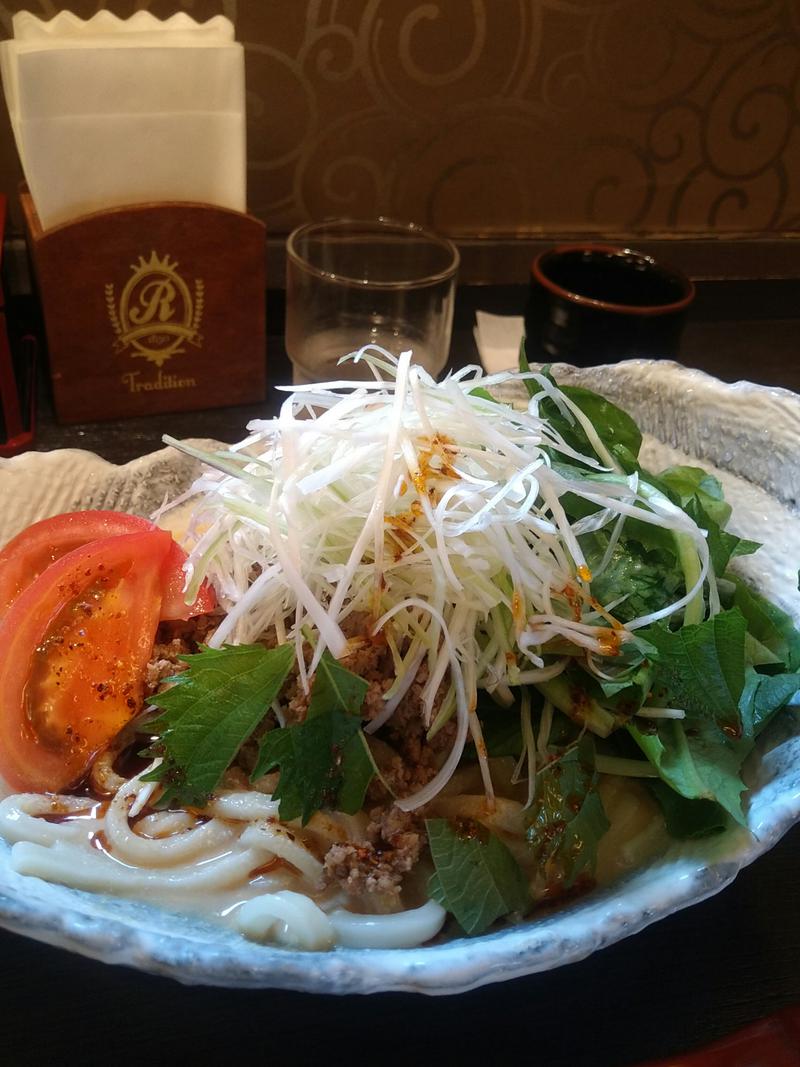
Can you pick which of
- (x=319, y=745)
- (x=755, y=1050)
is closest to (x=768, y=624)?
(x=755, y=1050)

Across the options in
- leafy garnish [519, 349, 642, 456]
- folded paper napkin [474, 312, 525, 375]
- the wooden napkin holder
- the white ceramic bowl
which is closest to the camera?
the white ceramic bowl

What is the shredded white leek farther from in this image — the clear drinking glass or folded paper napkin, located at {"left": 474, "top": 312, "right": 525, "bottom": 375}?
folded paper napkin, located at {"left": 474, "top": 312, "right": 525, "bottom": 375}

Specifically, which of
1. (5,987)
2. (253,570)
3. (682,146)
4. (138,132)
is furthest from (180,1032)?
(682,146)

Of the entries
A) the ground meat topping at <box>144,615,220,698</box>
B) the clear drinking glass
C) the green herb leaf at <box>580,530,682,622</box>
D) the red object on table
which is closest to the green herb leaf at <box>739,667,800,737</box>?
the green herb leaf at <box>580,530,682,622</box>

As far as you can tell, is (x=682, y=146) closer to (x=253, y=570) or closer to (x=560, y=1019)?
(x=253, y=570)

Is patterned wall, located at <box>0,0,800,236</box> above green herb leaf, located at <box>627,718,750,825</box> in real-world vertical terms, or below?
above

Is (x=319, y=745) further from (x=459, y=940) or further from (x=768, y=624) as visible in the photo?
(x=768, y=624)

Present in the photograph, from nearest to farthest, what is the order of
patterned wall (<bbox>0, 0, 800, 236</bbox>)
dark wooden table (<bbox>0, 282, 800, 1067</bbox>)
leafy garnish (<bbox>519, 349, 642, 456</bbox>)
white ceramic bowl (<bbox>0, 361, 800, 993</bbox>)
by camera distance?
white ceramic bowl (<bbox>0, 361, 800, 993</bbox>), dark wooden table (<bbox>0, 282, 800, 1067</bbox>), leafy garnish (<bbox>519, 349, 642, 456</bbox>), patterned wall (<bbox>0, 0, 800, 236</bbox>)

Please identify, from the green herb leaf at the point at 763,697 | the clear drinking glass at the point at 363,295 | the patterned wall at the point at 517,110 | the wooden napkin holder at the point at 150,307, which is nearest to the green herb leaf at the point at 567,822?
the green herb leaf at the point at 763,697

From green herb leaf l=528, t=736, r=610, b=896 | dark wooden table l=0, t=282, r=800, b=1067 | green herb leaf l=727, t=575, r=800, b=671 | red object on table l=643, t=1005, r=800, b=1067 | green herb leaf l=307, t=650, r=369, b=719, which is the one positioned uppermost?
green herb leaf l=307, t=650, r=369, b=719
